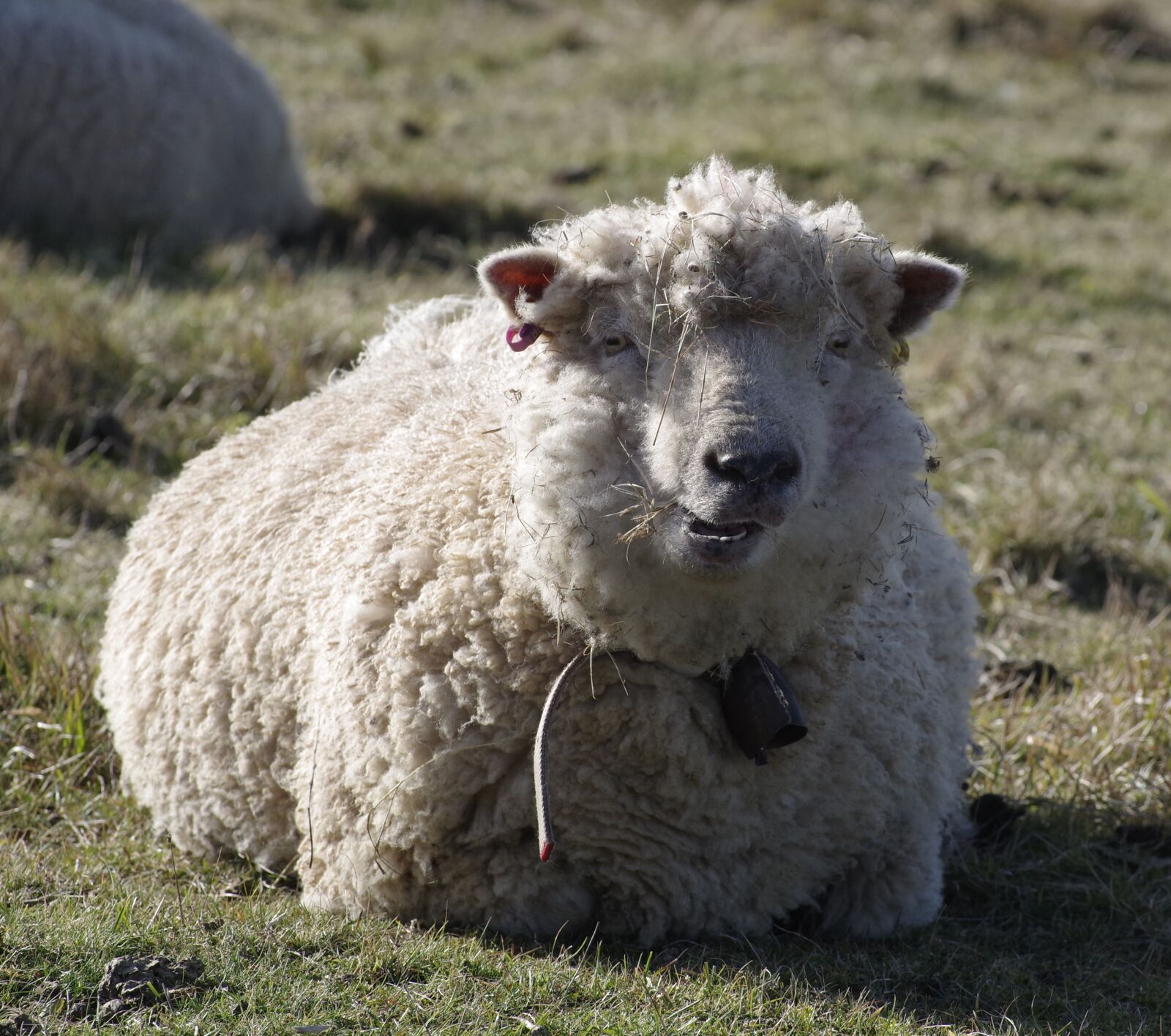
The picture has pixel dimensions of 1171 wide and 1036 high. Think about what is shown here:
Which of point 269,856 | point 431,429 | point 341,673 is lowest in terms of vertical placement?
point 269,856

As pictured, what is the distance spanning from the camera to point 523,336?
2941 mm

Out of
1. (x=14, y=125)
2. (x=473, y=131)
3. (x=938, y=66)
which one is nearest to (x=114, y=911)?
(x=14, y=125)

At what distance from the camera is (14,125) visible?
8.21 metres

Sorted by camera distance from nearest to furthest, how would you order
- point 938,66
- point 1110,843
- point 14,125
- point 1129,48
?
point 1110,843
point 14,125
point 938,66
point 1129,48

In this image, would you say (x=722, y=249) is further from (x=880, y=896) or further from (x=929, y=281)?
(x=880, y=896)

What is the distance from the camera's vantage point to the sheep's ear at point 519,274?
9.35 feet

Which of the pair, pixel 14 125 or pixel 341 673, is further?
pixel 14 125

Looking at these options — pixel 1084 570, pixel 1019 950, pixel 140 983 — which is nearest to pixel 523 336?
pixel 140 983

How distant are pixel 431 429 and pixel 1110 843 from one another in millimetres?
2095

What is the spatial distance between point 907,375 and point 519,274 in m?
4.84

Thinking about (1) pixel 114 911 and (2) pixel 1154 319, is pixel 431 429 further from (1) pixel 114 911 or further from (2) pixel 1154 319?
(2) pixel 1154 319

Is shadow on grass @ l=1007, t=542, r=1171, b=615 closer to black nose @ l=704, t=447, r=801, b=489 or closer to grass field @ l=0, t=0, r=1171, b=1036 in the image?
grass field @ l=0, t=0, r=1171, b=1036

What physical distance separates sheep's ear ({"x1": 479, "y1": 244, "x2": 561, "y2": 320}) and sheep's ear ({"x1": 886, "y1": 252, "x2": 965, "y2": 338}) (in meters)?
0.71

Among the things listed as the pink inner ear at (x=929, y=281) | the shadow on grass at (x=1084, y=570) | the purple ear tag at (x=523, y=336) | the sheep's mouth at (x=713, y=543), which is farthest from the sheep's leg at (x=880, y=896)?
the shadow on grass at (x=1084, y=570)
